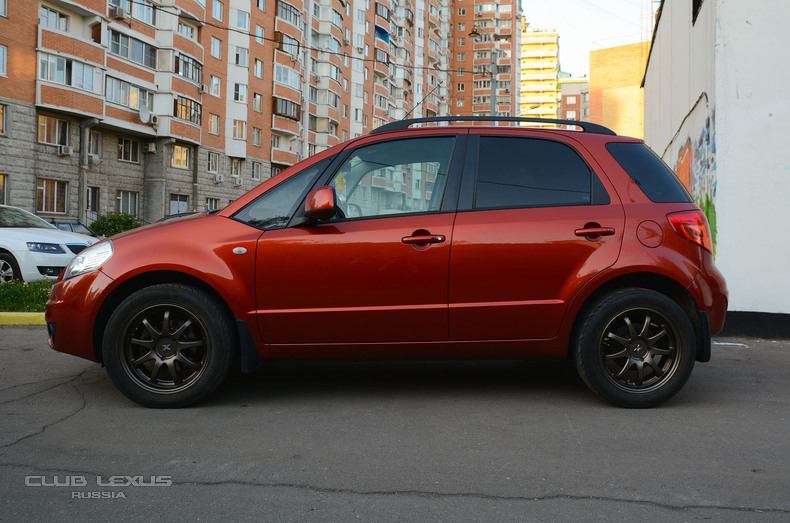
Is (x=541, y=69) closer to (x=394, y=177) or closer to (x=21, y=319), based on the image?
(x=21, y=319)

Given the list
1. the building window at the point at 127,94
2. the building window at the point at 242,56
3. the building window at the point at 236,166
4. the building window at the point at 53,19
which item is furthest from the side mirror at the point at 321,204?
the building window at the point at 242,56

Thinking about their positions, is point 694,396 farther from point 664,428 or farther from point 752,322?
point 752,322

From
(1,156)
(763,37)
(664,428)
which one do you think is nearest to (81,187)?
(1,156)

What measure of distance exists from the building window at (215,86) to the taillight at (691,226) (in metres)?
46.3

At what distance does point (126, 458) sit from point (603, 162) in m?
3.35

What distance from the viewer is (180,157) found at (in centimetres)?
4344

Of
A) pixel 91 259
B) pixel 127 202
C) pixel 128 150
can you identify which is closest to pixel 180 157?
pixel 128 150

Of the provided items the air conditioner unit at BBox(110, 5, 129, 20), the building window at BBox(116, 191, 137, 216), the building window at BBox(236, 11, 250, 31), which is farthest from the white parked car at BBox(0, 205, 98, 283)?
the building window at BBox(236, 11, 250, 31)

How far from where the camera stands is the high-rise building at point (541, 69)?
160750 millimetres

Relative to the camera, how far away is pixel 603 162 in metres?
4.72

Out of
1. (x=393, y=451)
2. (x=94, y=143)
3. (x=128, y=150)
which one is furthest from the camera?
(x=128, y=150)

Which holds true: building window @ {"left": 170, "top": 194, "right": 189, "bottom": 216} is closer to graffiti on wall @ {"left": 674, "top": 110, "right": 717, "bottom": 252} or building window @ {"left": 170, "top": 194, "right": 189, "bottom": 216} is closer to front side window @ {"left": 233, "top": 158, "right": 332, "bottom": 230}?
graffiti on wall @ {"left": 674, "top": 110, "right": 717, "bottom": 252}

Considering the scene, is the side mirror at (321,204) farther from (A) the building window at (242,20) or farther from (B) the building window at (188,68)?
(A) the building window at (242,20)

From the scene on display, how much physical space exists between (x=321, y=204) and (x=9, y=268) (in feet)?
29.3
